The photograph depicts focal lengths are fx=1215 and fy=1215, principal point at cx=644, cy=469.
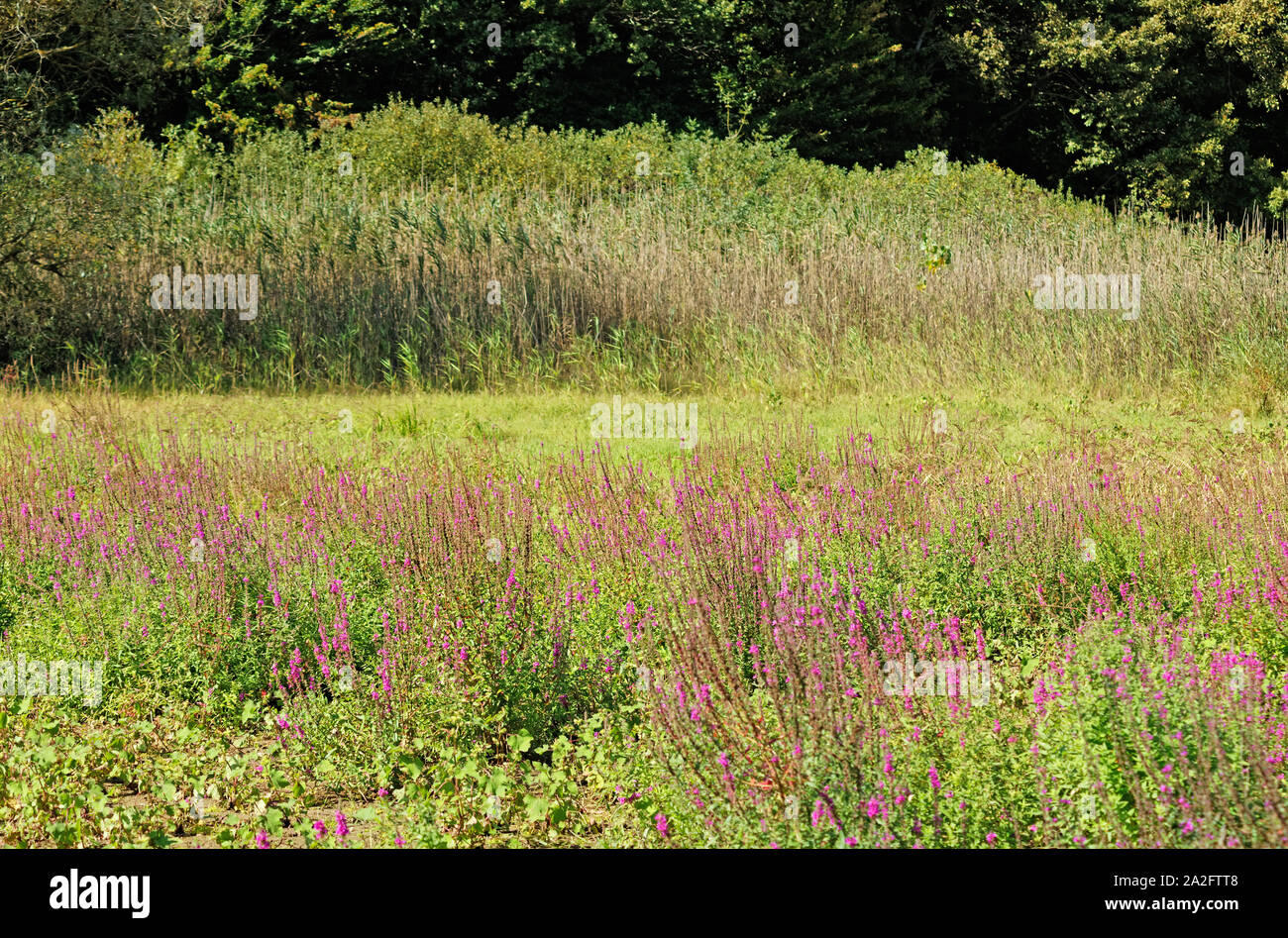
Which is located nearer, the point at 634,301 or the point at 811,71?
the point at 634,301

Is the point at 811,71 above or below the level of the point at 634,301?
above

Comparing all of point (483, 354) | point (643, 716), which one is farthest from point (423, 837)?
point (483, 354)

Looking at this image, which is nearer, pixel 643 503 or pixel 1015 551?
pixel 1015 551

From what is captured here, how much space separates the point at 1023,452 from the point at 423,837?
586cm

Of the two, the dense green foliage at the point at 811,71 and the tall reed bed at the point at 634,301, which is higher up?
the dense green foliage at the point at 811,71

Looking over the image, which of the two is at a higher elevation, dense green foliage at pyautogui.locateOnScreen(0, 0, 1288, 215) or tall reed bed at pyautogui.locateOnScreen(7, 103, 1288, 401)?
dense green foliage at pyautogui.locateOnScreen(0, 0, 1288, 215)

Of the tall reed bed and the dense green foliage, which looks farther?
the dense green foliage

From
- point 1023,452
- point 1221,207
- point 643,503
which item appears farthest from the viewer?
point 1221,207

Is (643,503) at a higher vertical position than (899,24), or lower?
lower

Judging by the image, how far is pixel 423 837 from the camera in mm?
3309

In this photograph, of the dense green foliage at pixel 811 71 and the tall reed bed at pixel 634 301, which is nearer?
the tall reed bed at pixel 634 301

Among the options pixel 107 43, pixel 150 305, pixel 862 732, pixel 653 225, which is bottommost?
pixel 862 732

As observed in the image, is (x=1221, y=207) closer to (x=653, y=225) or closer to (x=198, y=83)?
(x=653, y=225)

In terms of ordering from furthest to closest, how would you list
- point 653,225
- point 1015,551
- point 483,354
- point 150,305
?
1. point 653,225
2. point 150,305
3. point 483,354
4. point 1015,551
